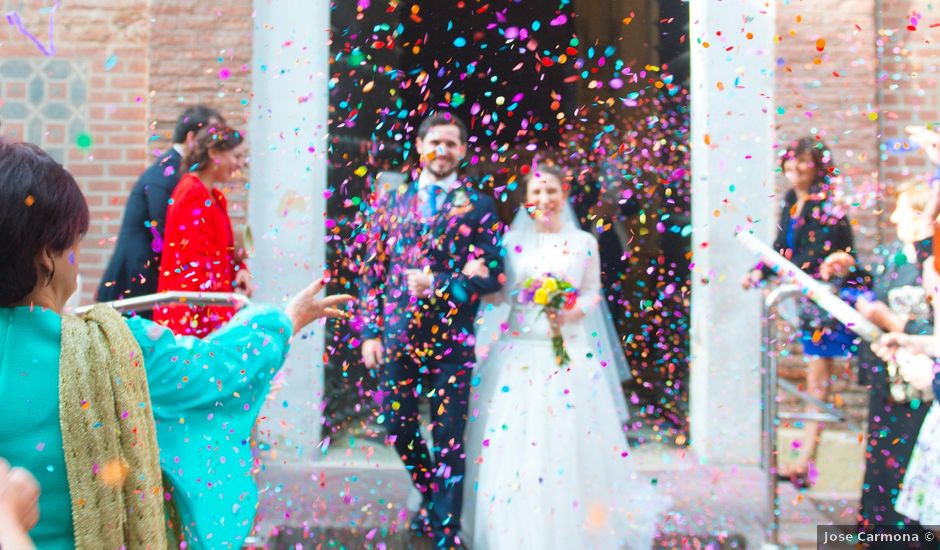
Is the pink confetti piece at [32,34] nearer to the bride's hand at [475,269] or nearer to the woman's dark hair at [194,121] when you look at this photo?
the woman's dark hair at [194,121]

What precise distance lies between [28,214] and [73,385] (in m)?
0.32

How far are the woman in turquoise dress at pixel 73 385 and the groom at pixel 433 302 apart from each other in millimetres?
1952

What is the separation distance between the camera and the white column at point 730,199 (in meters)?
5.06

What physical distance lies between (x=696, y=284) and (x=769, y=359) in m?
1.47

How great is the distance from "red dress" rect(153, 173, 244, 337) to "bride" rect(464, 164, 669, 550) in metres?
1.13

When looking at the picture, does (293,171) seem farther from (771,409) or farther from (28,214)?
(28,214)

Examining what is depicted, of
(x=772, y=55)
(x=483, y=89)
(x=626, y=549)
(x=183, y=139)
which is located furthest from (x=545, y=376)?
(x=772, y=55)

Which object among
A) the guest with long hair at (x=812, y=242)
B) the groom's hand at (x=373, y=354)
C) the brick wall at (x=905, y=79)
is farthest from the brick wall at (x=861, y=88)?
the groom's hand at (x=373, y=354)

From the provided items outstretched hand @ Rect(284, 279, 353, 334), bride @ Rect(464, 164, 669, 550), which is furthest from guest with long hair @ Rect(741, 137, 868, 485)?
outstretched hand @ Rect(284, 279, 353, 334)

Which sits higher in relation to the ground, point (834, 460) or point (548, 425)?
point (548, 425)

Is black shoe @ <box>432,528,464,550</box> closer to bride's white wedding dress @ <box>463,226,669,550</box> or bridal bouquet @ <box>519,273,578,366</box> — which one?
bride's white wedding dress @ <box>463,226,669,550</box>

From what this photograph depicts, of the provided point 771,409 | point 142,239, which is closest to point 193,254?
point 142,239

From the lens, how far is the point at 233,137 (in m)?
4.13

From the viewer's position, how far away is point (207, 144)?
4.09 m
